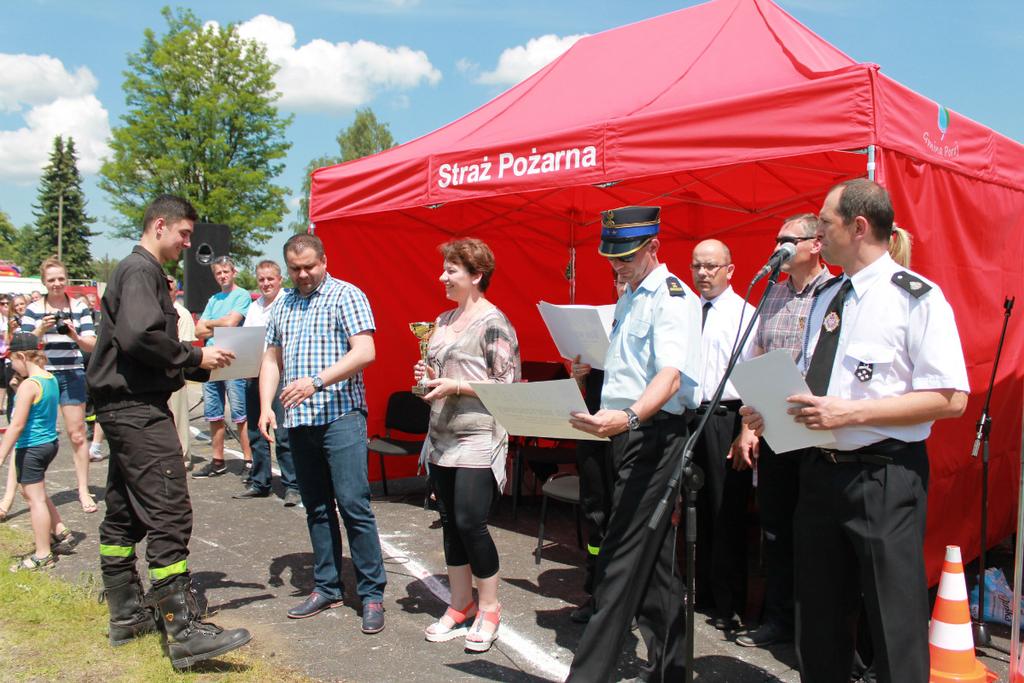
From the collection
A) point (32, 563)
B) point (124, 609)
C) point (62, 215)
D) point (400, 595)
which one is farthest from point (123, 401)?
point (62, 215)

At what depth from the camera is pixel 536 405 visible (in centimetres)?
313

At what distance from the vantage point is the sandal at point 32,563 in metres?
4.99

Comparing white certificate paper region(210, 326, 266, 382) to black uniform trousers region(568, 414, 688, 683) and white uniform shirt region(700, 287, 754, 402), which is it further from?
white uniform shirt region(700, 287, 754, 402)

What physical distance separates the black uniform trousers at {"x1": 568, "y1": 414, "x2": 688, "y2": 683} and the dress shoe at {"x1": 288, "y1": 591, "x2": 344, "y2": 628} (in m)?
1.78

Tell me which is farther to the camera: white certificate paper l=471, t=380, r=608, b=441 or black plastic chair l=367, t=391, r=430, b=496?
black plastic chair l=367, t=391, r=430, b=496

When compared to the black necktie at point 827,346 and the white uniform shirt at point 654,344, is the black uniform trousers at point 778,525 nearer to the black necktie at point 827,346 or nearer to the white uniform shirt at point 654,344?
the white uniform shirt at point 654,344

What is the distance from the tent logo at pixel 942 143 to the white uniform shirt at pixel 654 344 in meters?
1.78

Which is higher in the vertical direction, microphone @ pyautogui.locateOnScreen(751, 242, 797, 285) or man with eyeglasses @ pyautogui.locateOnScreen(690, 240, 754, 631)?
microphone @ pyautogui.locateOnScreen(751, 242, 797, 285)

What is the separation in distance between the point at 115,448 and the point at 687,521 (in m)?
2.70

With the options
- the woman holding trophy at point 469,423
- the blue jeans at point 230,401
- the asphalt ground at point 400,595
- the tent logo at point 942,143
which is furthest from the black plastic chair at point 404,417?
the tent logo at point 942,143

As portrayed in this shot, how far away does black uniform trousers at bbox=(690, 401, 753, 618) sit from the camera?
4121 mm

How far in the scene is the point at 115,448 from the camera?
3736mm

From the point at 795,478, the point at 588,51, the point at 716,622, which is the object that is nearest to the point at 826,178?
the point at 588,51

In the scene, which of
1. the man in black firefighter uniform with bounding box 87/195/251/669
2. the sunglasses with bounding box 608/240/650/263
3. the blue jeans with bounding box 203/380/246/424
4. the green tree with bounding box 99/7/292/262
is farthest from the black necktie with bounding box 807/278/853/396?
the green tree with bounding box 99/7/292/262
